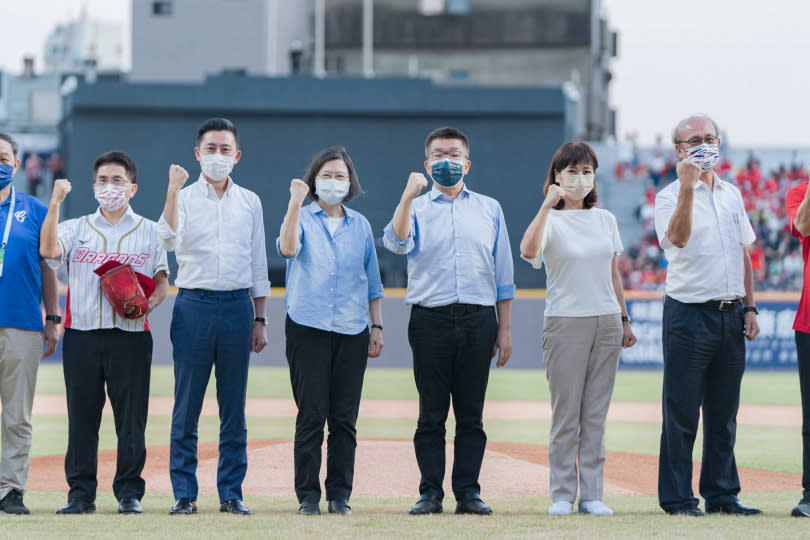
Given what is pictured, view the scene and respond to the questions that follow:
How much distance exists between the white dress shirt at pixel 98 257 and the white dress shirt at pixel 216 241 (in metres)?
0.22

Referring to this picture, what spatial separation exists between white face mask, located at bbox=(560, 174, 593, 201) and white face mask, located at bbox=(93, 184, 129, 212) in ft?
8.67

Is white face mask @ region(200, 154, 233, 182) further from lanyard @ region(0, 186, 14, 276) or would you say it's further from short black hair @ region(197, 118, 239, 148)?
lanyard @ region(0, 186, 14, 276)

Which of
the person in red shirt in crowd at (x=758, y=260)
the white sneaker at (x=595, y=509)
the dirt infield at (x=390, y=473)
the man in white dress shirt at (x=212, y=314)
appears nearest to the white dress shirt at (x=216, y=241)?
the man in white dress shirt at (x=212, y=314)

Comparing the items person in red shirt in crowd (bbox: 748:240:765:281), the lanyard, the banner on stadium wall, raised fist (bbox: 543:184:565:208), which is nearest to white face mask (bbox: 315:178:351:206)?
raised fist (bbox: 543:184:565:208)

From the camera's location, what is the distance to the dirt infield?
9.06 metres

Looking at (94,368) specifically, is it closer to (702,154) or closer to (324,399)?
(324,399)

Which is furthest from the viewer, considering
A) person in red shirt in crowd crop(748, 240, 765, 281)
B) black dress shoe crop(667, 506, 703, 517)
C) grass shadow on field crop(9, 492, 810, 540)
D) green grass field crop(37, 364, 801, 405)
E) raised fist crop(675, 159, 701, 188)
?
person in red shirt in crowd crop(748, 240, 765, 281)

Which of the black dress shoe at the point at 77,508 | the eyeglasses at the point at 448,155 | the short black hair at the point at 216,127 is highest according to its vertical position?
the short black hair at the point at 216,127

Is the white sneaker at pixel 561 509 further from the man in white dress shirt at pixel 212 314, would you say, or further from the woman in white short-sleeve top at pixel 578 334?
the man in white dress shirt at pixel 212 314

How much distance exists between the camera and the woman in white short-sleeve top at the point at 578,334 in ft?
22.9

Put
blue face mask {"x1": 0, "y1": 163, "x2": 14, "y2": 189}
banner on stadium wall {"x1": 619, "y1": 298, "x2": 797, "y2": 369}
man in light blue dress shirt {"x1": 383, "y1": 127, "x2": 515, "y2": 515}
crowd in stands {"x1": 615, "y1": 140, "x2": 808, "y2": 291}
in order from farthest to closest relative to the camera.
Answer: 1. crowd in stands {"x1": 615, "y1": 140, "x2": 808, "y2": 291}
2. banner on stadium wall {"x1": 619, "y1": 298, "x2": 797, "y2": 369}
3. blue face mask {"x1": 0, "y1": 163, "x2": 14, "y2": 189}
4. man in light blue dress shirt {"x1": 383, "y1": 127, "x2": 515, "y2": 515}

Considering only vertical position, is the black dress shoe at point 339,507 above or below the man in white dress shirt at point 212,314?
below

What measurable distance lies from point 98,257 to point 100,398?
84 centimetres

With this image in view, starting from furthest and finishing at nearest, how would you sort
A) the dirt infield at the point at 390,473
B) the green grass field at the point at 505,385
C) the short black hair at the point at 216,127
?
the green grass field at the point at 505,385
the dirt infield at the point at 390,473
the short black hair at the point at 216,127
